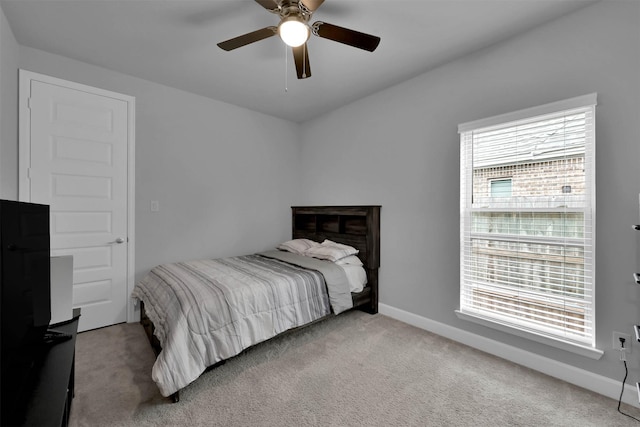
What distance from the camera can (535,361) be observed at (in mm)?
2105

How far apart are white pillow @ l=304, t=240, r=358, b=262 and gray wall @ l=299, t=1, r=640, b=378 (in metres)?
0.45

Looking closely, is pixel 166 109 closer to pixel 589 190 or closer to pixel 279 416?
pixel 279 416

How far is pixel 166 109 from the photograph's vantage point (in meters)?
3.17

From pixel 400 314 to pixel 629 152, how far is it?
224 centimetres

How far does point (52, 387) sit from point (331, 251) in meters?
2.41

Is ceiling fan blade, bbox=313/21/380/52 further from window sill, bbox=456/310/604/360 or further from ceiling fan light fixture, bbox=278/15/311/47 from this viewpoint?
window sill, bbox=456/310/604/360

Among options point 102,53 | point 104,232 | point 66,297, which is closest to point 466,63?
point 102,53

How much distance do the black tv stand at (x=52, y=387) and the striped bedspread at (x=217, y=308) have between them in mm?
485

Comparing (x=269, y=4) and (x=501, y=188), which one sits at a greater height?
(x=269, y=4)

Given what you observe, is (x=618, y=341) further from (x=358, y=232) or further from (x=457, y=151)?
(x=358, y=232)

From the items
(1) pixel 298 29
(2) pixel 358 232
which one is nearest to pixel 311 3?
(1) pixel 298 29

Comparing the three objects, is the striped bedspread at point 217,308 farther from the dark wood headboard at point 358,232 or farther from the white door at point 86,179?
the dark wood headboard at point 358,232

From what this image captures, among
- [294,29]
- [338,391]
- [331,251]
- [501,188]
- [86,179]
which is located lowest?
[338,391]

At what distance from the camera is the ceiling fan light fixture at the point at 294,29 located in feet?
5.57
